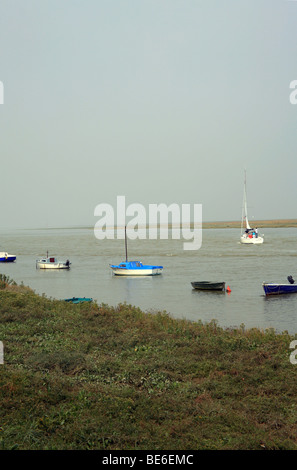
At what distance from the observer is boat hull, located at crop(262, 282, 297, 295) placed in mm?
35606

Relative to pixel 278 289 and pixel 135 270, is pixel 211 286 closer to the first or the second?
pixel 278 289

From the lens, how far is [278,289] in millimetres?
36188

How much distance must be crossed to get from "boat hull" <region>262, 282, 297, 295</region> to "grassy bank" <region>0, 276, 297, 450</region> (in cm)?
1872

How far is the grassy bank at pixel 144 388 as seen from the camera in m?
8.04

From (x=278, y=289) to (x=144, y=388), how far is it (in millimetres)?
27346

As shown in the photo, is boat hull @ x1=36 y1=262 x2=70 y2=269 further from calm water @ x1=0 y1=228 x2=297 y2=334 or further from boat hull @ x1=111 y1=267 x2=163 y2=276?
boat hull @ x1=111 y1=267 x2=163 y2=276

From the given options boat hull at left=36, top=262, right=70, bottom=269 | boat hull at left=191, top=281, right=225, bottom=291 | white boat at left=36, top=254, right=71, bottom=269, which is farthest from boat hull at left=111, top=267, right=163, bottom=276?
boat hull at left=191, top=281, right=225, bottom=291

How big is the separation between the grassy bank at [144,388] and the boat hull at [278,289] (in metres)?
18.7

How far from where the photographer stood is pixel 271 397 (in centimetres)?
1034

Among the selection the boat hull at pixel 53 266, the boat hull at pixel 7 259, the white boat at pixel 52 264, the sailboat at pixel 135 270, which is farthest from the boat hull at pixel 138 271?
the boat hull at pixel 7 259

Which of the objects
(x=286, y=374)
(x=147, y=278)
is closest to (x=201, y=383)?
(x=286, y=374)

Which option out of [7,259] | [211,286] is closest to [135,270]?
[211,286]

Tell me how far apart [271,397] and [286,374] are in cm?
183
